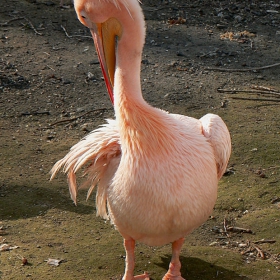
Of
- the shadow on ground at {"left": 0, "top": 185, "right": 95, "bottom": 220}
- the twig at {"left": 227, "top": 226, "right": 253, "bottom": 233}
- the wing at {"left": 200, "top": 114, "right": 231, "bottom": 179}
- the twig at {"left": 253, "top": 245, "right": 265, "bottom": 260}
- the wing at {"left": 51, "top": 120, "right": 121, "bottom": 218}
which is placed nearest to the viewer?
the wing at {"left": 51, "top": 120, "right": 121, "bottom": 218}

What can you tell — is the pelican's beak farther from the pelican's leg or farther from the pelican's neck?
the pelican's leg

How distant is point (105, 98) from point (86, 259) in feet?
7.78

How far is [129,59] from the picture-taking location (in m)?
2.82

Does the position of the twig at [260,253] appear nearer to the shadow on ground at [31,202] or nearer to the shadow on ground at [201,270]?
the shadow on ground at [201,270]

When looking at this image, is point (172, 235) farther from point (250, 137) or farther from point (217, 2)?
point (217, 2)

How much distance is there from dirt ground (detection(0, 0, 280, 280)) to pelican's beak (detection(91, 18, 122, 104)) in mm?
1147

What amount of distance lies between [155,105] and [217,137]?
2.19 m

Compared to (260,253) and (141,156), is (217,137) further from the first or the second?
(260,253)

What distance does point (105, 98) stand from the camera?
5504mm

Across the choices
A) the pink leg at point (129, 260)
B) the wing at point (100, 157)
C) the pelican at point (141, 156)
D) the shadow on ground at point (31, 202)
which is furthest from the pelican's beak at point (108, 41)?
the shadow on ground at point (31, 202)

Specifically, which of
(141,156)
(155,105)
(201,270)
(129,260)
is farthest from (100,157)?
(155,105)

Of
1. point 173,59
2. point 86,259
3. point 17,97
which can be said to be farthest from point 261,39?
point 86,259

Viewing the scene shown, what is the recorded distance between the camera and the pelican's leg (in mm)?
3157

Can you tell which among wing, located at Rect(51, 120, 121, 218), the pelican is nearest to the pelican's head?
the pelican
